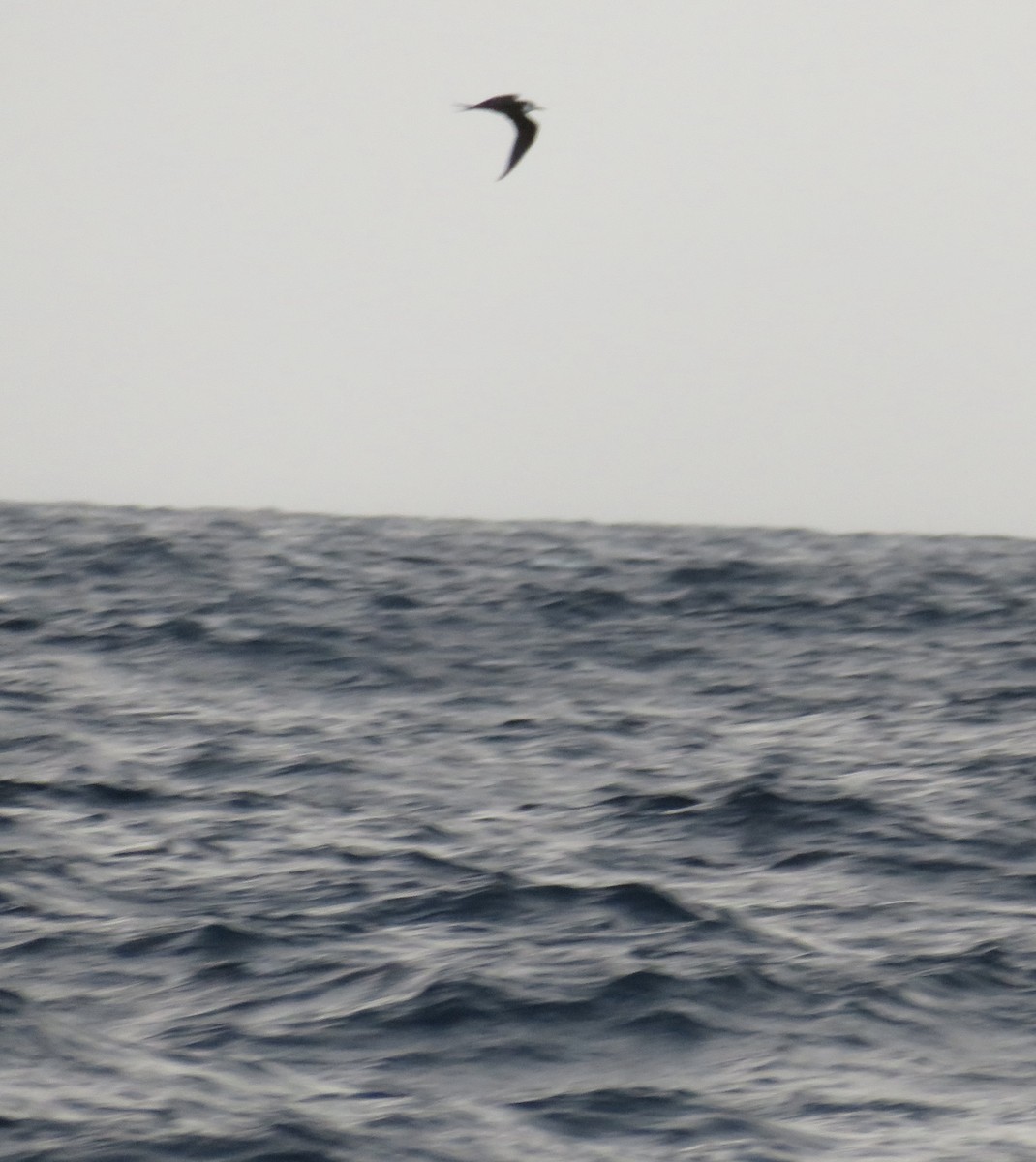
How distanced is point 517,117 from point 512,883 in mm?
5184

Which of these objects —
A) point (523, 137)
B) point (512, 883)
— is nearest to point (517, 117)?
point (523, 137)

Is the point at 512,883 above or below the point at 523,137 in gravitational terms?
A: below

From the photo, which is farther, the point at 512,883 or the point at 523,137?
the point at 523,137

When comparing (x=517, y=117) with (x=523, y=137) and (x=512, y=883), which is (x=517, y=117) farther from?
(x=512, y=883)

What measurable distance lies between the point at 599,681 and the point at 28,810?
6081 mm

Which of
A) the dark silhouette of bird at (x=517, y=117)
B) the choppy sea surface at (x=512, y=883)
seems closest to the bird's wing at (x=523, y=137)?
the dark silhouette of bird at (x=517, y=117)

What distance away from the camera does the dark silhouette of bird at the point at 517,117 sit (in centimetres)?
1133

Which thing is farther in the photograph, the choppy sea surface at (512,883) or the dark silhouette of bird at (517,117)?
the dark silhouette of bird at (517,117)

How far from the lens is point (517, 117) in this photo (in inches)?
462

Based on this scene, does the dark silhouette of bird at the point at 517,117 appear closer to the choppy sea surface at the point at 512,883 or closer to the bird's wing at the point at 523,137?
the bird's wing at the point at 523,137

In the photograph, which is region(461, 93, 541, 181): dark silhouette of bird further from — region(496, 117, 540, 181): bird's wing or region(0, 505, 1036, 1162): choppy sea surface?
region(0, 505, 1036, 1162): choppy sea surface

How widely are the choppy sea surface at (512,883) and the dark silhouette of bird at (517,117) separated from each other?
13.9 ft

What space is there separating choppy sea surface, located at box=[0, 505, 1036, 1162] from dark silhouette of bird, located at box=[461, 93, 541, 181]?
4224mm

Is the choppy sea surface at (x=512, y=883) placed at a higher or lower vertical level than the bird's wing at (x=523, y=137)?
lower
